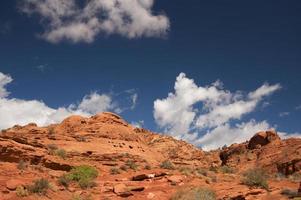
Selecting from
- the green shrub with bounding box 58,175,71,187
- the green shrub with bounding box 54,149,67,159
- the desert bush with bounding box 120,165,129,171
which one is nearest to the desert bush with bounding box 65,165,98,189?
the green shrub with bounding box 58,175,71,187

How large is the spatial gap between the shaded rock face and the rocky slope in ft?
0.41

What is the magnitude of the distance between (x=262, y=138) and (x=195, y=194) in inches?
1198

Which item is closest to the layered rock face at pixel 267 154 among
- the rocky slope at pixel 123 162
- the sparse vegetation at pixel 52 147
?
the rocky slope at pixel 123 162

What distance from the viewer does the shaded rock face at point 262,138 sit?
5291cm

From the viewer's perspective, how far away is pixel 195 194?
25.8 meters

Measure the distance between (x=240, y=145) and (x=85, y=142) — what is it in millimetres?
24397

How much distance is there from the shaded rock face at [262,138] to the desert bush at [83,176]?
89.9ft

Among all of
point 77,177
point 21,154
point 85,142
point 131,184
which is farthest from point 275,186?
point 85,142

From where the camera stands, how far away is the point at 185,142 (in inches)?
2532

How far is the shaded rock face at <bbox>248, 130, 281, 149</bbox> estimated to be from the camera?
52.9 m

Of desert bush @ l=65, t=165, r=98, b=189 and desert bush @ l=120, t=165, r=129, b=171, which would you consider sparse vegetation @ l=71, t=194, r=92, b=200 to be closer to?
desert bush @ l=65, t=165, r=98, b=189

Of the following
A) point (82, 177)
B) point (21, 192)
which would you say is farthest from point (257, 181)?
point (21, 192)

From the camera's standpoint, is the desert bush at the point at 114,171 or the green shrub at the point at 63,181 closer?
the green shrub at the point at 63,181

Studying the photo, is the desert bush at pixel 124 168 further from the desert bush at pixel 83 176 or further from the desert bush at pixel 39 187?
the desert bush at pixel 39 187
